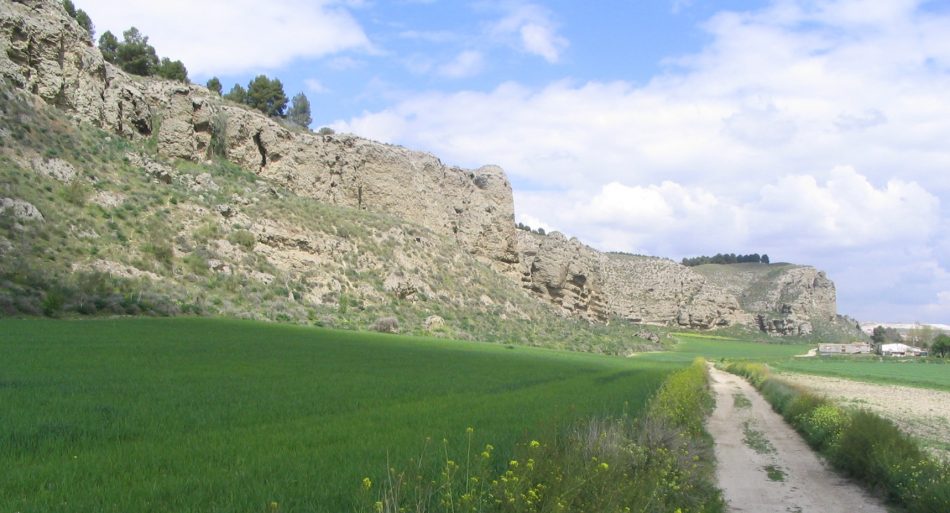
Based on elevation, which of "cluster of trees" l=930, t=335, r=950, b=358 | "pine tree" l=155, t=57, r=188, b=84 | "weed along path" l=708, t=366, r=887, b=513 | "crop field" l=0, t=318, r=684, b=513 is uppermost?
"pine tree" l=155, t=57, r=188, b=84

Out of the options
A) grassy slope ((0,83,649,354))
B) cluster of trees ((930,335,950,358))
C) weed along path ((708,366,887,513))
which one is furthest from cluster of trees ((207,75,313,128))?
cluster of trees ((930,335,950,358))

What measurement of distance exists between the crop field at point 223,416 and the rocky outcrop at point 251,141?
108ft

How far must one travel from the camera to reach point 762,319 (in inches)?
6220

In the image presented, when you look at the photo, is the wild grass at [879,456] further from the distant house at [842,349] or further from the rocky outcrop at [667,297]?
the rocky outcrop at [667,297]

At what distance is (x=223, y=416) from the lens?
11.6 metres

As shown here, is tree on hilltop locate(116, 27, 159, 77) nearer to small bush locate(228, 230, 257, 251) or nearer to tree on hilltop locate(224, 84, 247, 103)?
tree on hilltop locate(224, 84, 247, 103)

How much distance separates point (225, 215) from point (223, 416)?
47.4 meters

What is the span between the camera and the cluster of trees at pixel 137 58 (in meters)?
77.1

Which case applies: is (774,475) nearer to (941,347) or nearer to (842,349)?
(842,349)

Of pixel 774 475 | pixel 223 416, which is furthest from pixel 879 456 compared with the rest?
pixel 223 416

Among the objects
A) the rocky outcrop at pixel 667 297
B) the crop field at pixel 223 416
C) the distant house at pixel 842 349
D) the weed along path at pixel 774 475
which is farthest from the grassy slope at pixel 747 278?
the crop field at pixel 223 416

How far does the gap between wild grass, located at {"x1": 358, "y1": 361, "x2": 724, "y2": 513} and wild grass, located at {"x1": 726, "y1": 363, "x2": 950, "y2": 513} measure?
3.67 meters

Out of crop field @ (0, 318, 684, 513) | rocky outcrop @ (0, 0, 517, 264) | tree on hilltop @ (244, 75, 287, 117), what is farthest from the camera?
tree on hilltop @ (244, 75, 287, 117)

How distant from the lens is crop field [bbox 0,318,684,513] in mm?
6887
